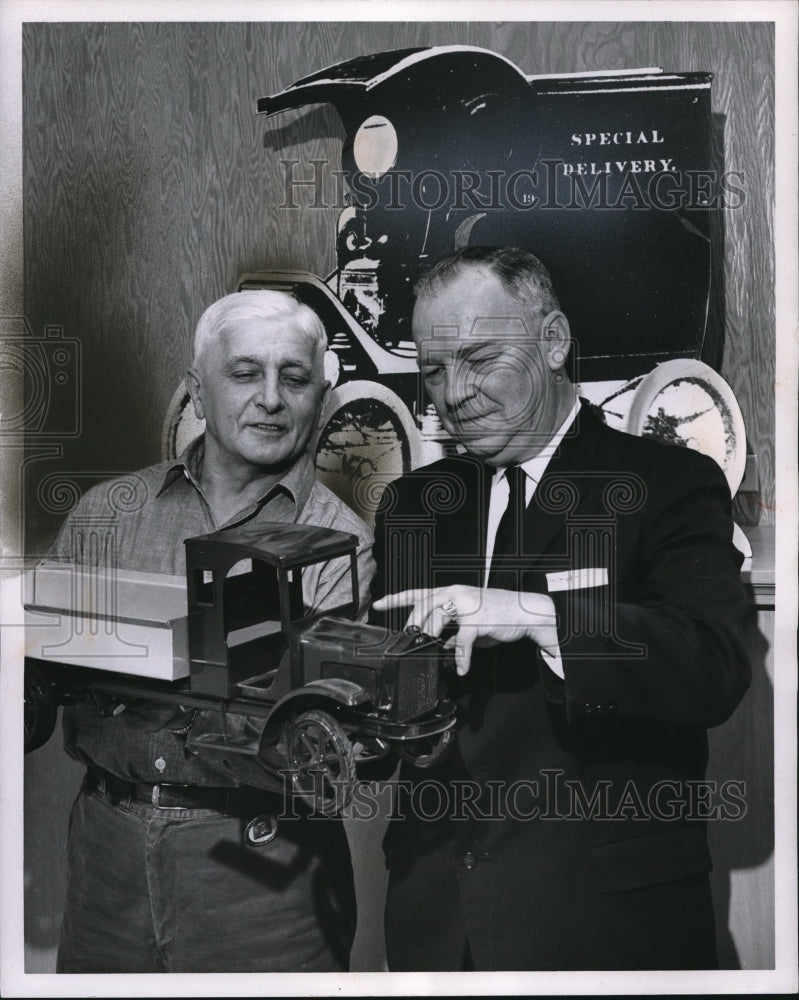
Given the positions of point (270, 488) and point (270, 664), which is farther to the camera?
point (270, 488)

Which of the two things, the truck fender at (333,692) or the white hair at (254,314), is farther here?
the white hair at (254,314)

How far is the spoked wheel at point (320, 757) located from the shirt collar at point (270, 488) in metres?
0.58

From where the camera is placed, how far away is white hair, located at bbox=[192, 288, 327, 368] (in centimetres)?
260

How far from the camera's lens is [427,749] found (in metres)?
2.54

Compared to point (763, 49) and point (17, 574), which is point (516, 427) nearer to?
point (763, 49)

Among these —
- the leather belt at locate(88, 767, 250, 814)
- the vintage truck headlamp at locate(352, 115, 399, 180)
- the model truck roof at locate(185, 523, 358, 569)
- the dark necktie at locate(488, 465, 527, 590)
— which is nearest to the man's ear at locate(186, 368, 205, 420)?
the model truck roof at locate(185, 523, 358, 569)

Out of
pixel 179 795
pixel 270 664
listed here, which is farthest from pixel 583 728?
pixel 179 795

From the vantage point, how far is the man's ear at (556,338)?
8.47ft

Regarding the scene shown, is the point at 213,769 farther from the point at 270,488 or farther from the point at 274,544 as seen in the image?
the point at 270,488

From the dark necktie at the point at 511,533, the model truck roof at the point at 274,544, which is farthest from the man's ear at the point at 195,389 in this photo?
the dark necktie at the point at 511,533

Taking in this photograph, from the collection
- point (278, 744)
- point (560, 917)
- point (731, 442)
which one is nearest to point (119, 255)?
point (278, 744)

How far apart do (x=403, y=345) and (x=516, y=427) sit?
370 mm

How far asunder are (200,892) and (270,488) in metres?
1.09

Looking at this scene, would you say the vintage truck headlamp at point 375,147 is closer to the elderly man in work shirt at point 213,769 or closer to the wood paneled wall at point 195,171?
the wood paneled wall at point 195,171
